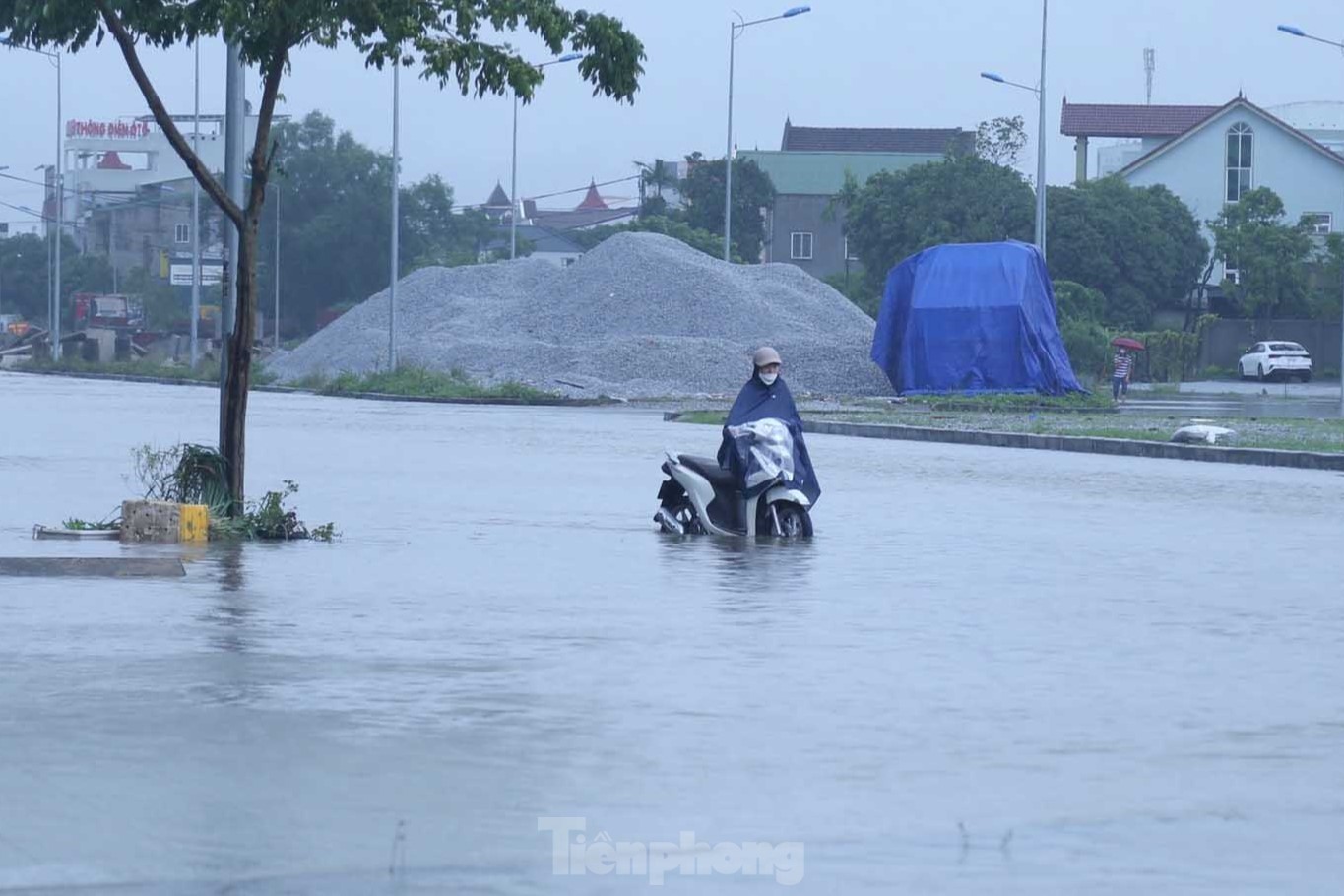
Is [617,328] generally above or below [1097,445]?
above

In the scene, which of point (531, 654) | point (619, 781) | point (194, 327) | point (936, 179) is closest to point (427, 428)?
point (531, 654)

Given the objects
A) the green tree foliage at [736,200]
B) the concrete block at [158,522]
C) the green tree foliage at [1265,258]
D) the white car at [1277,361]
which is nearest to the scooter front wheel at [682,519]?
the concrete block at [158,522]

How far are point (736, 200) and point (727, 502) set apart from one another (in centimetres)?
10000

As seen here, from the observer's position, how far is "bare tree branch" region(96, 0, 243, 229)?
15.8 m

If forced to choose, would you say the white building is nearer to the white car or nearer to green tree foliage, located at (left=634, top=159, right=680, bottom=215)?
green tree foliage, located at (left=634, top=159, right=680, bottom=215)

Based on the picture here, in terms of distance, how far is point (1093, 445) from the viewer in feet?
105

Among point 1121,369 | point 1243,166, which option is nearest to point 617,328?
point 1121,369

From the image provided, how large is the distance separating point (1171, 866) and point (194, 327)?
70.7 m

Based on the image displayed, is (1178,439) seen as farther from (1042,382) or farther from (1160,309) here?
(1160,309)

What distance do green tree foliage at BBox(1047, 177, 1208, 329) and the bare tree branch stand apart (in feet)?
228

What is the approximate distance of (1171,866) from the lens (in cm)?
613

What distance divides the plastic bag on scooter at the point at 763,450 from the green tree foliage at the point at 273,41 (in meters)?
2.55

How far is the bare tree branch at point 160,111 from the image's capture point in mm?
15773

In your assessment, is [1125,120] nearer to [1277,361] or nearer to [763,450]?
[1277,361]
